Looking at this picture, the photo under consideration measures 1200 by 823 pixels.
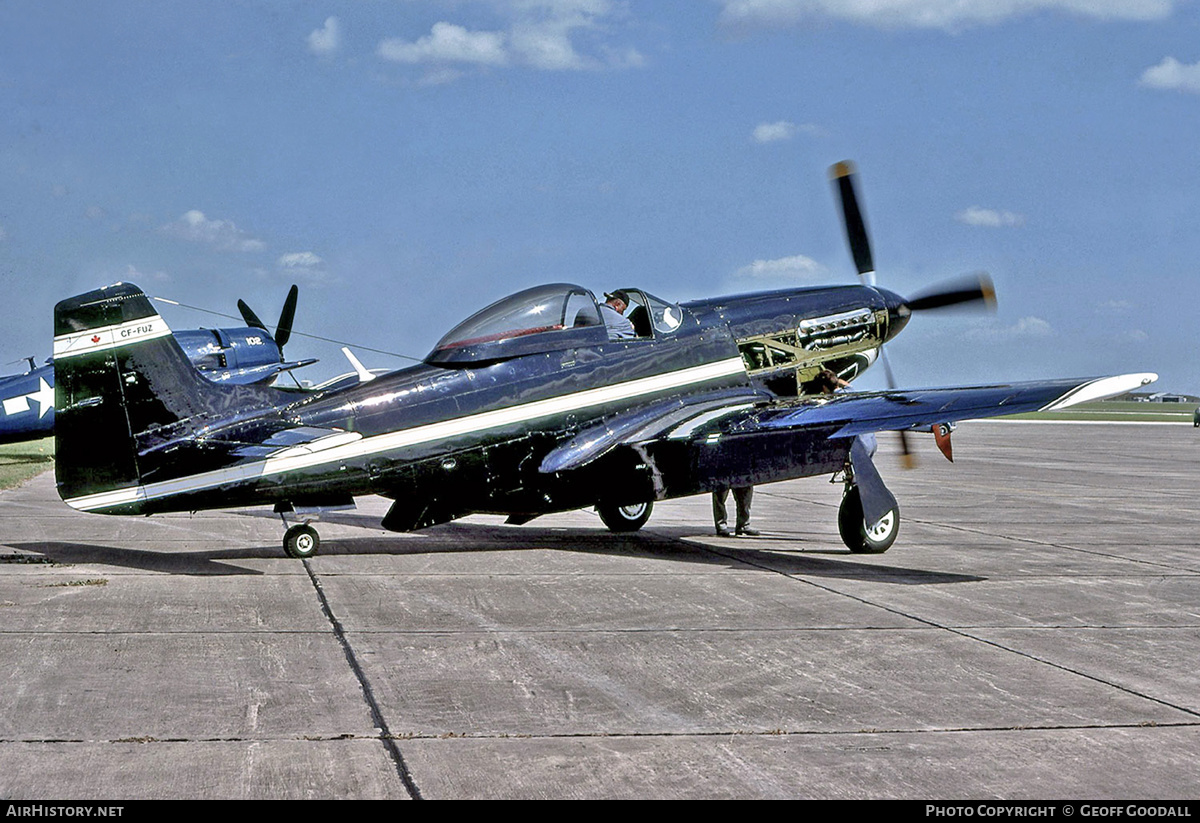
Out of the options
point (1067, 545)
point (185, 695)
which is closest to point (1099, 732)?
point (185, 695)

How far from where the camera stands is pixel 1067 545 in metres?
13.4

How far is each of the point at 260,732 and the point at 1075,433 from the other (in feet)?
165

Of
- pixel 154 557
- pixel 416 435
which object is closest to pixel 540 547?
pixel 416 435

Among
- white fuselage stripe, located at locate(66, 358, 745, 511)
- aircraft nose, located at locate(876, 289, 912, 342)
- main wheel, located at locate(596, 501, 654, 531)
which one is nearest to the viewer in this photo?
white fuselage stripe, located at locate(66, 358, 745, 511)

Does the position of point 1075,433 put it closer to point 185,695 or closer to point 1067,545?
point 1067,545

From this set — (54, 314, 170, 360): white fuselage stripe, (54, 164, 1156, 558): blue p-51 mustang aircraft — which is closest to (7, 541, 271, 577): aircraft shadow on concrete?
(54, 164, 1156, 558): blue p-51 mustang aircraft

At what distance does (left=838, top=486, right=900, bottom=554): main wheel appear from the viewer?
12195 mm

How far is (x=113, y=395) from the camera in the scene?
402 inches

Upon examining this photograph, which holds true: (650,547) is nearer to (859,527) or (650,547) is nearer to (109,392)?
(859,527)

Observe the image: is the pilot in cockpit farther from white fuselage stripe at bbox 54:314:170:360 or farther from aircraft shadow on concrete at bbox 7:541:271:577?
white fuselage stripe at bbox 54:314:170:360

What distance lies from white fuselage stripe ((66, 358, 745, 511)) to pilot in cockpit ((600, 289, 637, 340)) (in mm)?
505

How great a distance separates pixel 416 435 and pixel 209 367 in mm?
18373

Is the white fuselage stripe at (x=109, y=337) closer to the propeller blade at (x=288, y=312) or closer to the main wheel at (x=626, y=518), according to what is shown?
the main wheel at (x=626, y=518)

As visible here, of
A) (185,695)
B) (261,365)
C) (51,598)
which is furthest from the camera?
(261,365)
